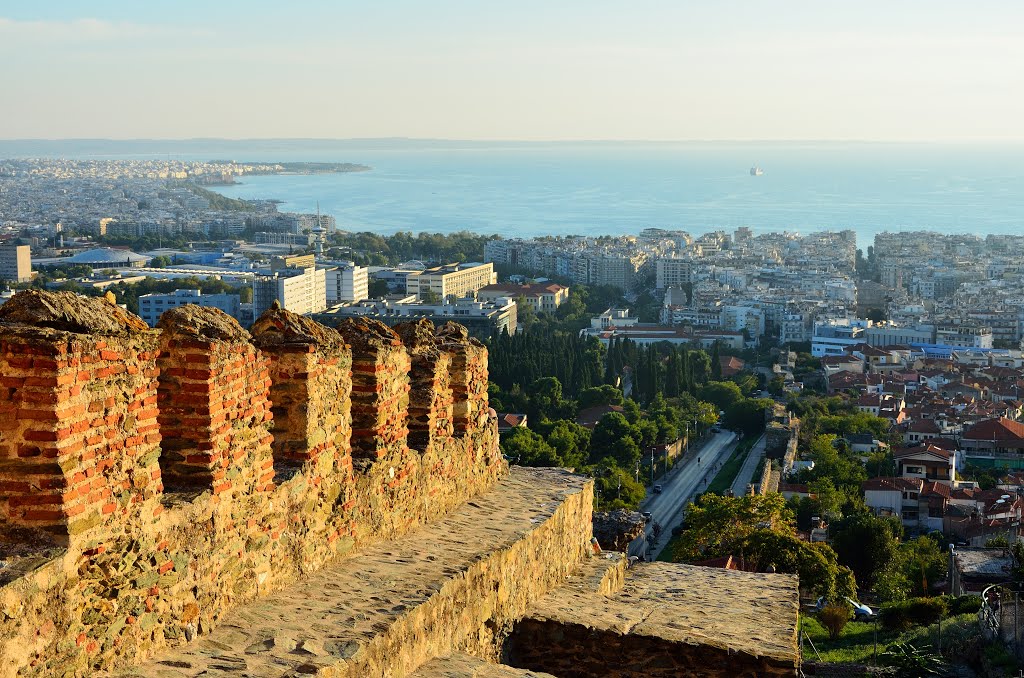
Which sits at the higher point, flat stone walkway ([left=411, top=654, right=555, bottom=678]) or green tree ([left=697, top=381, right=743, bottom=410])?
flat stone walkway ([left=411, top=654, right=555, bottom=678])

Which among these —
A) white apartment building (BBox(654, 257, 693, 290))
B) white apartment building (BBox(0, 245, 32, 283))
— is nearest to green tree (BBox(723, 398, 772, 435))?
white apartment building (BBox(0, 245, 32, 283))

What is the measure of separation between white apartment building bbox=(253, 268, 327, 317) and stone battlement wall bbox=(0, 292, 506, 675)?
174 ft

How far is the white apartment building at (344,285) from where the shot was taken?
215 feet

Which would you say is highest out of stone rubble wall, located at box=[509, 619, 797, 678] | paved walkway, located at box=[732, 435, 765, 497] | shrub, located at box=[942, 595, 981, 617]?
stone rubble wall, located at box=[509, 619, 797, 678]

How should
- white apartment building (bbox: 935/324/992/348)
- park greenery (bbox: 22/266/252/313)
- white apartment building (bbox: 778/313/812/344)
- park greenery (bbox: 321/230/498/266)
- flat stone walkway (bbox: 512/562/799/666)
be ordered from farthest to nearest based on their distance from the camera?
1. park greenery (bbox: 321/230/498/266)
2. white apartment building (bbox: 778/313/812/344)
3. park greenery (bbox: 22/266/252/313)
4. white apartment building (bbox: 935/324/992/348)
5. flat stone walkway (bbox: 512/562/799/666)

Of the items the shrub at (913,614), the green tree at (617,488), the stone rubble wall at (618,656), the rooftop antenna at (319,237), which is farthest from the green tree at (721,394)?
the rooftop antenna at (319,237)

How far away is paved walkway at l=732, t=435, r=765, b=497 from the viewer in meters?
26.7

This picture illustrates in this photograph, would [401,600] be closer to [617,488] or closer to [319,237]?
[617,488]

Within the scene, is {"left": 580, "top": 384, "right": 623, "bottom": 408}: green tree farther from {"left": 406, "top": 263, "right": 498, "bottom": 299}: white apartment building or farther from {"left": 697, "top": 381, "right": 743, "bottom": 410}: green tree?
{"left": 406, "top": 263, "right": 498, "bottom": 299}: white apartment building

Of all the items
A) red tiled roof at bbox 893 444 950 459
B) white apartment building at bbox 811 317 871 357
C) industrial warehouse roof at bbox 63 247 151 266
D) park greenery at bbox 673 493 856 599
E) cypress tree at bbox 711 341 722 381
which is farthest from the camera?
industrial warehouse roof at bbox 63 247 151 266

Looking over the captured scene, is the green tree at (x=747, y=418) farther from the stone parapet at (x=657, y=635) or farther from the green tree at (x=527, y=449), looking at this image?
the stone parapet at (x=657, y=635)

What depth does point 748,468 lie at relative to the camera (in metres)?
29.7

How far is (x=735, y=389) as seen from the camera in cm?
3719

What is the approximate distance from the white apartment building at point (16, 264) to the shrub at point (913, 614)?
57966 millimetres
